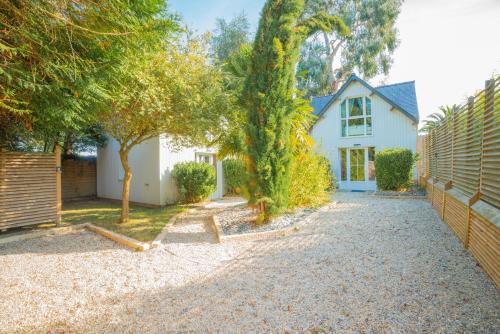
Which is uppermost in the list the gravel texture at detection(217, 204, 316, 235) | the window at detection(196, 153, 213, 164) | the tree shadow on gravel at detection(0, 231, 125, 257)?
the window at detection(196, 153, 213, 164)

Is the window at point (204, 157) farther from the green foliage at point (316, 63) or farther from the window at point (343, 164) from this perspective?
the green foliage at point (316, 63)

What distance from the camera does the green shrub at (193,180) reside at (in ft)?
35.2

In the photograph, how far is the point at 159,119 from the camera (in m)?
6.70

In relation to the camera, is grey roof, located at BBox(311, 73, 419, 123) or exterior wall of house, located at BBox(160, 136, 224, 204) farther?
grey roof, located at BBox(311, 73, 419, 123)

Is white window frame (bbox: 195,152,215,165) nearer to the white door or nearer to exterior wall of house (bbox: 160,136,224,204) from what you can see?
exterior wall of house (bbox: 160,136,224,204)

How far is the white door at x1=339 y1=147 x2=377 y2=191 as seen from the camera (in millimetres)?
14992

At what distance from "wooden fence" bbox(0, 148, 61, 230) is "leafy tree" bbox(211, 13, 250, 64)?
1944 centimetres

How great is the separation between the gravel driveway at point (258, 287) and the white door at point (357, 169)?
9762 millimetres

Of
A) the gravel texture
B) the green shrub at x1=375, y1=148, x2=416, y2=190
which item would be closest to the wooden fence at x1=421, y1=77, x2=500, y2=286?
the gravel texture

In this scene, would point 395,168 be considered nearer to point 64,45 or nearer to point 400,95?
point 400,95

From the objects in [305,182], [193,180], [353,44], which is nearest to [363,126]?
[305,182]

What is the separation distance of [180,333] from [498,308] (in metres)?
3.13

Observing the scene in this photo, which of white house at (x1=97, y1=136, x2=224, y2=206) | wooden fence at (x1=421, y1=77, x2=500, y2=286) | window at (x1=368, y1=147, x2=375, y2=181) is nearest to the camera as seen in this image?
wooden fence at (x1=421, y1=77, x2=500, y2=286)

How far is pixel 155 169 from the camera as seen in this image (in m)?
10.8
